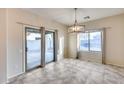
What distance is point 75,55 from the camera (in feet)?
26.3

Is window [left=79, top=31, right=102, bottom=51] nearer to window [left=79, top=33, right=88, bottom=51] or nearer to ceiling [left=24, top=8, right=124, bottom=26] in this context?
window [left=79, top=33, right=88, bottom=51]

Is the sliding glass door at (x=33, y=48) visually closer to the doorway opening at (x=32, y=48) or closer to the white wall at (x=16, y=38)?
the doorway opening at (x=32, y=48)

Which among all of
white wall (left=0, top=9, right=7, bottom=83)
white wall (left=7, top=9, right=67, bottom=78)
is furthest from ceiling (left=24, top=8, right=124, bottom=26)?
white wall (left=0, top=9, right=7, bottom=83)

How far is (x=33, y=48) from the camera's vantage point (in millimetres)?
5316

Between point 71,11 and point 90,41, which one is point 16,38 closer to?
point 71,11

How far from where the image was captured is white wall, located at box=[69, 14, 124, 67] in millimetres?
5629

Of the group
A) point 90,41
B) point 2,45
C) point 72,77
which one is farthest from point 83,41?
point 2,45

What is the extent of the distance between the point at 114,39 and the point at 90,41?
1.66 meters

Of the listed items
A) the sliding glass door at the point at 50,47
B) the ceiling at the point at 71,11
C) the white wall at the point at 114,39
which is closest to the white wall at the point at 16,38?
the ceiling at the point at 71,11

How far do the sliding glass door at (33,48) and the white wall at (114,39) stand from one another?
3.55m

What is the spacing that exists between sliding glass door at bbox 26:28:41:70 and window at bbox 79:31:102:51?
326 centimetres
